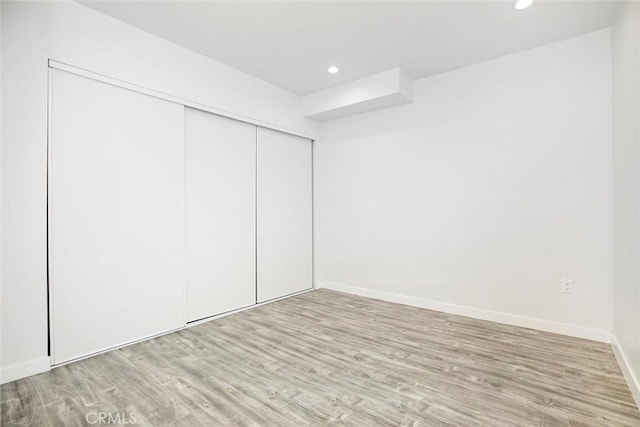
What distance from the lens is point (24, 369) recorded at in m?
2.01

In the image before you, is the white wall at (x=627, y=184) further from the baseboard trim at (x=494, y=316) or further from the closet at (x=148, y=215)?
the closet at (x=148, y=215)

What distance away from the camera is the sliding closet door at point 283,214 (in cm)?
379

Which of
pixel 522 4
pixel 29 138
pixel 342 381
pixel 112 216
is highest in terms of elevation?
pixel 522 4

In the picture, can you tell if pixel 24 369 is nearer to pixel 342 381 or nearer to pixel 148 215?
pixel 148 215

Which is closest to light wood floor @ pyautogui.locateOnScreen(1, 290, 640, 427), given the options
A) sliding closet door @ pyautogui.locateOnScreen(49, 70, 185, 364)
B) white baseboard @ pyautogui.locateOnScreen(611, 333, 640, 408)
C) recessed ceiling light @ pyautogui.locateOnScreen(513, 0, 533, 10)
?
white baseboard @ pyautogui.locateOnScreen(611, 333, 640, 408)

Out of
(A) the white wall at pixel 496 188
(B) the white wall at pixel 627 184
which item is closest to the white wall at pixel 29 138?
(A) the white wall at pixel 496 188

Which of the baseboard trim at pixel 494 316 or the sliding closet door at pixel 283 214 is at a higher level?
the sliding closet door at pixel 283 214

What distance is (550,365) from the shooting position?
2.17 m

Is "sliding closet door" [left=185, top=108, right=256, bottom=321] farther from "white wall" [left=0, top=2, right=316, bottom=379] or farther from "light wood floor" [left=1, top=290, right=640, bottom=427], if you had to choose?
"white wall" [left=0, top=2, right=316, bottom=379]

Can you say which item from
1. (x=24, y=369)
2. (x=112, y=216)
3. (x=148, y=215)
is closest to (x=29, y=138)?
(x=112, y=216)

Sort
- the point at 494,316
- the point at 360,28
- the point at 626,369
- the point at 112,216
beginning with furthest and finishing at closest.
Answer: the point at 494,316 < the point at 360,28 < the point at 112,216 < the point at 626,369

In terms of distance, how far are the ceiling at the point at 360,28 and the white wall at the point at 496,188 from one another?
1.05 feet

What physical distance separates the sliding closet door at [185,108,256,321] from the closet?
1 centimetres

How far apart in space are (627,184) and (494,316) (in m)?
1.65
